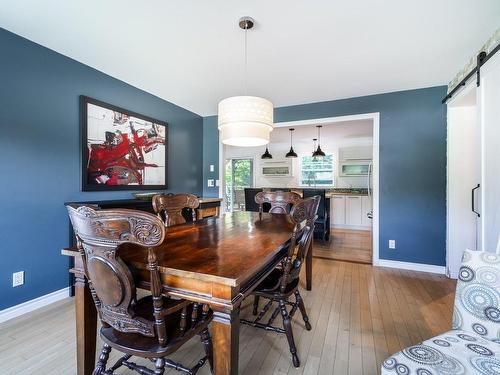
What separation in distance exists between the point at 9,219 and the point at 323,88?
357 centimetres

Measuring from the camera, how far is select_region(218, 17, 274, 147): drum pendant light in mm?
1812

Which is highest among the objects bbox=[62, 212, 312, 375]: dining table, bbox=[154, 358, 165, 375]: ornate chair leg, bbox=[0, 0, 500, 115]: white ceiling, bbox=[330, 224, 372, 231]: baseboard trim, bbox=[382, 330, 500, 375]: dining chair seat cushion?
bbox=[0, 0, 500, 115]: white ceiling

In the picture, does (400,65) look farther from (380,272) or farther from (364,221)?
(364,221)

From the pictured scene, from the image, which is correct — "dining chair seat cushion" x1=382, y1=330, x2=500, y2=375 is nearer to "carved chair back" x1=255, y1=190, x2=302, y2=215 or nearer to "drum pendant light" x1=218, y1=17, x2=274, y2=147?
"drum pendant light" x1=218, y1=17, x2=274, y2=147

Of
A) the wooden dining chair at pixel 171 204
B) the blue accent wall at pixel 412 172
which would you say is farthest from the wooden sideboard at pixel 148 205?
the blue accent wall at pixel 412 172

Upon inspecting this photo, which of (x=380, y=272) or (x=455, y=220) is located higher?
(x=455, y=220)

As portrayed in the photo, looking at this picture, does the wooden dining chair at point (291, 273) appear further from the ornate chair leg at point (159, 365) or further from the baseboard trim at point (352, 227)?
the baseboard trim at point (352, 227)

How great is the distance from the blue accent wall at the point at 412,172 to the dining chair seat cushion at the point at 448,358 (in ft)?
8.20

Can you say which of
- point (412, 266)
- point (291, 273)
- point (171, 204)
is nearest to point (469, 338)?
point (291, 273)

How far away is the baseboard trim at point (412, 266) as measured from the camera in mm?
3137

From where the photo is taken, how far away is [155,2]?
170 cm

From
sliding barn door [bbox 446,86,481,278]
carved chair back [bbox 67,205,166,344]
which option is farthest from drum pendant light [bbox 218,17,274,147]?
sliding barn door [bbox 446,86,481,278]

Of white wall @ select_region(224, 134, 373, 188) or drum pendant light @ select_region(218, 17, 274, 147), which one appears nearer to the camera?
drum pendant light @ select_region(218, 17, 274, 147)

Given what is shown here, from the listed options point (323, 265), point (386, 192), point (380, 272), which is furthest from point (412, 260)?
point (323, 265)
